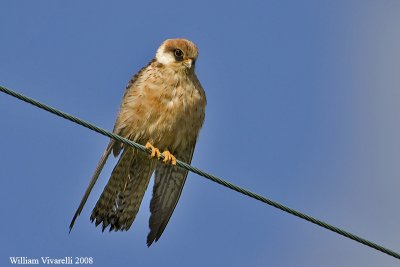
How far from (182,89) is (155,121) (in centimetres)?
40

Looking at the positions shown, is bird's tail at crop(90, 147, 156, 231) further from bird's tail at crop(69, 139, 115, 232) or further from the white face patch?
the white face patch

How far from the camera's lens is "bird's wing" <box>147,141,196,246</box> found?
7.32 metres

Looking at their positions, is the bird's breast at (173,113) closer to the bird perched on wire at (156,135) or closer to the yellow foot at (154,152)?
the bird perched on wire at (156,135)

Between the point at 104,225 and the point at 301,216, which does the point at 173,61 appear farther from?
the point at 301,216

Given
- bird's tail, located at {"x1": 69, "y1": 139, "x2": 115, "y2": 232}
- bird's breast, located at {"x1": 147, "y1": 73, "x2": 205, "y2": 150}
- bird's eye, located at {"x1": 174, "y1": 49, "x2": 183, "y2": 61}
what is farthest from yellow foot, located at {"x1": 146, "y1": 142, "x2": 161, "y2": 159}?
bird's eye, located at {"x1": 174, "y1": 49, "x2": 183, "y2": 61}

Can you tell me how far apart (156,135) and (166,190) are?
0.68m

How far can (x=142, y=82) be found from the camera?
737 centimetres

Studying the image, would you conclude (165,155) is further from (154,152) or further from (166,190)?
(166,190)

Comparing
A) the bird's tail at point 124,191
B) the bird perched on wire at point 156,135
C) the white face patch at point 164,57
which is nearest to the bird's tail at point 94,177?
the bird perched on wire at point 156,135

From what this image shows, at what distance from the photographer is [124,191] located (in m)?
7.47

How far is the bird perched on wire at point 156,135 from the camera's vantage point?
717 cm

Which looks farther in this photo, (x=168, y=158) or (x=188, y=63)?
(x=188, y=63)

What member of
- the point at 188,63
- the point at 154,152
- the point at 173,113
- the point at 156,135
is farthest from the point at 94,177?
the point at 188,63

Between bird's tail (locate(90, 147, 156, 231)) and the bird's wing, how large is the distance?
13 cm
